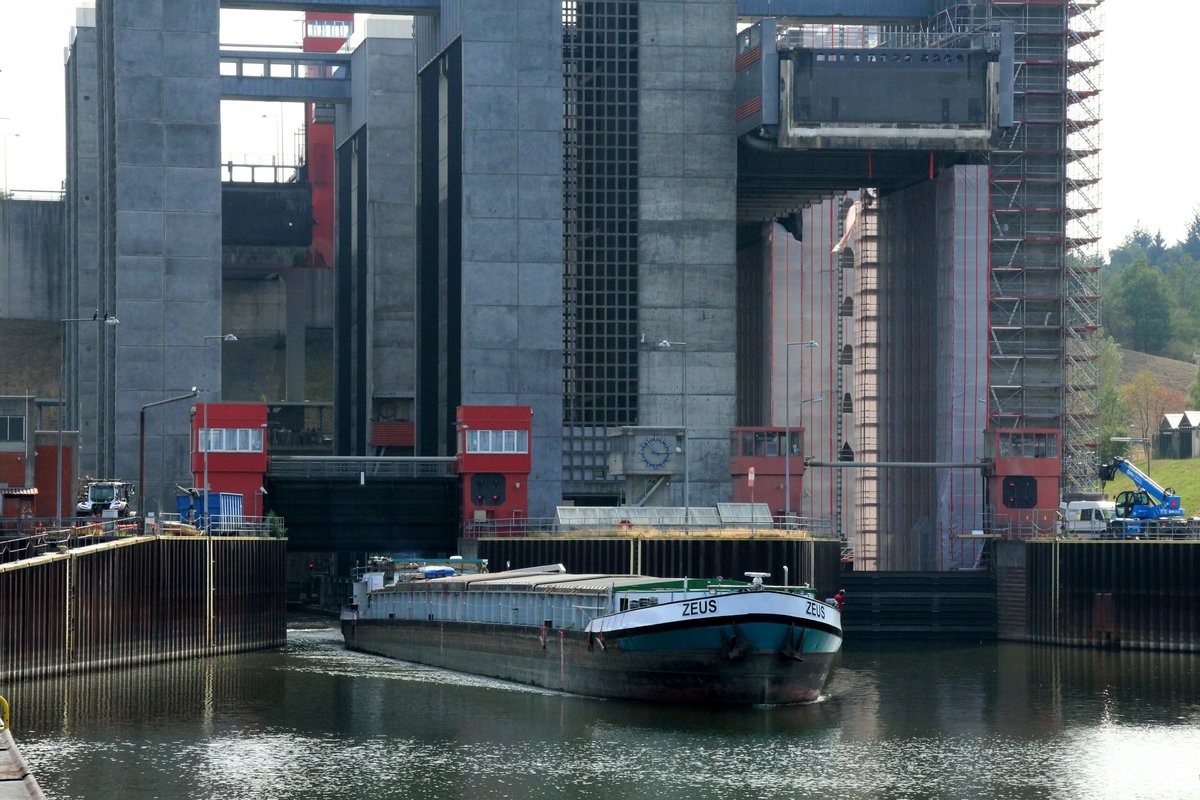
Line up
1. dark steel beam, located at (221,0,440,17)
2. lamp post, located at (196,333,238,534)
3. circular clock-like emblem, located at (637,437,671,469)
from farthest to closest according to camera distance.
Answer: dark steel beam, located at (221,0,440,17), circular clock-like emblem, located at (637,437,671,469), lamp post, located at (196,333,238,534)

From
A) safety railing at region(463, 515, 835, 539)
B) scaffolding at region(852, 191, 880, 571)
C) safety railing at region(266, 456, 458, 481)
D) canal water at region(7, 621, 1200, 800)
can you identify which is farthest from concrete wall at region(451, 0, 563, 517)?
canal water at region(7, 621, 1200, 800)

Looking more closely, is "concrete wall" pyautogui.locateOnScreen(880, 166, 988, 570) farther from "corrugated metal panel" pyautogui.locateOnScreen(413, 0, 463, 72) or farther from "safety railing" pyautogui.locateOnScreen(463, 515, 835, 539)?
"corrugated metal panel" pyautogui.locateOnScreen(413, 0, 463, 72)

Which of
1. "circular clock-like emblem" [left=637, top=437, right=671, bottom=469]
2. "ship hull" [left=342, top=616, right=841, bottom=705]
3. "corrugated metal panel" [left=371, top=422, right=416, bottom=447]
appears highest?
"corrugated metal panel" [left=371, top=422, right=416, bottom=447]

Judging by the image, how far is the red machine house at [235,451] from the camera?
118312 mm

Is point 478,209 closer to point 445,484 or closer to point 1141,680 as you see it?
point 445,484

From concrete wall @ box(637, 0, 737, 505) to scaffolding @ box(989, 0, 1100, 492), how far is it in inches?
685

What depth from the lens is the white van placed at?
112375 millimetres

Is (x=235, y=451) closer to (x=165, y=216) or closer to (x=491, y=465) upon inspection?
(x=491, y=465)

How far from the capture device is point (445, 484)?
4833 inches

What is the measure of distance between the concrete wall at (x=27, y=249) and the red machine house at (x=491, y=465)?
80.4 meters

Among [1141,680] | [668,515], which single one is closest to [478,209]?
[668,515]

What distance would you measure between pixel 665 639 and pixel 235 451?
53.4m

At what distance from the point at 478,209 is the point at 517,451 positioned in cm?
1842

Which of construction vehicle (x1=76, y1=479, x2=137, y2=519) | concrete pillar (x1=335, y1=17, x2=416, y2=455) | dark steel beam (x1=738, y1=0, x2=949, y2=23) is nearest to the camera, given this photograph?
construction vehicle (x1=76, y1=479, x2=137, y2=519)
